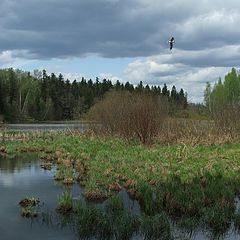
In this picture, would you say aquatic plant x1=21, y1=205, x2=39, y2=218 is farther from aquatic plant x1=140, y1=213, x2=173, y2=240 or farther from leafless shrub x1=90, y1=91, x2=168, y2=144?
leafless shrub x1=90, y1=91, x2=168, y2=144

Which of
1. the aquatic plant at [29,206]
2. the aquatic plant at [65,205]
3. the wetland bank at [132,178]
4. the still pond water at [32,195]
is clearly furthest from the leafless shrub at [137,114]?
the aquatic plant at [65,205]

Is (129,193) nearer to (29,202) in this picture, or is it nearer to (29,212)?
(29,202)

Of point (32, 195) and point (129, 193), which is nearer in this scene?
point (129, 193)

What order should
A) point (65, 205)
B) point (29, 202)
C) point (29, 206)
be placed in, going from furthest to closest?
point (29, 202)
point (29, 206)
point (65, 205)

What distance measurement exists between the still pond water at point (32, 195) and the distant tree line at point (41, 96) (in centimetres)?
7274

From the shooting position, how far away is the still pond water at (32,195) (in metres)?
10.9

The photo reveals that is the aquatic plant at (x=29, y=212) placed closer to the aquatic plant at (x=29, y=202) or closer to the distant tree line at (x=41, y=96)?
the aquatic plant at (x=29, y=202)

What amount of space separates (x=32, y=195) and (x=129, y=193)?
318 cm

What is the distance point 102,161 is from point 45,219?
947cm

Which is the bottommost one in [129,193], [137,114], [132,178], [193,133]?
[129,193]

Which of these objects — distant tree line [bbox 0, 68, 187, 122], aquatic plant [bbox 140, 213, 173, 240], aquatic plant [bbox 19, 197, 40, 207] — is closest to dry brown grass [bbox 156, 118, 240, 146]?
aquatic plant [bbox 19, 197, 40, 207]

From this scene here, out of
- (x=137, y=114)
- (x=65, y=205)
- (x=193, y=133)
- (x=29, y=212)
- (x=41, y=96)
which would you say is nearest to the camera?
(x=29, y=212)

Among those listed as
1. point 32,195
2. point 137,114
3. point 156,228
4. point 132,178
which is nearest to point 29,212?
point 32,195

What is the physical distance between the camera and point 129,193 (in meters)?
15.1
